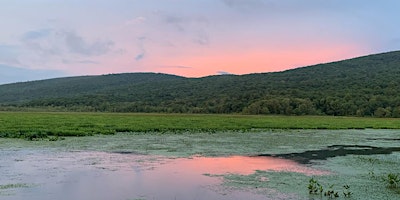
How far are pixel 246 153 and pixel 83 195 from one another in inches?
488

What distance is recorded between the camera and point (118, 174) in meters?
15.7

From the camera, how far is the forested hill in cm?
8519

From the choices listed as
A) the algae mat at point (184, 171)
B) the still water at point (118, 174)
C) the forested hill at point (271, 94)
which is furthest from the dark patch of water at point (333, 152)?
the forested hill at point (271, 94)

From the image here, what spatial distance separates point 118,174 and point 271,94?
87.8 m

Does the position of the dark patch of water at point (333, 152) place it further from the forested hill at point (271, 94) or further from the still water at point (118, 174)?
the forested hill at point (271, 94)

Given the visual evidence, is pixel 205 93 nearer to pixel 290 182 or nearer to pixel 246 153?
pixel 246 153

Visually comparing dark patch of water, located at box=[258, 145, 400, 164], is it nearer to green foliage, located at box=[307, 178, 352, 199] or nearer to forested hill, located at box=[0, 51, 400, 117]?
green foliage, located at box=[307, 178, 352, 199]

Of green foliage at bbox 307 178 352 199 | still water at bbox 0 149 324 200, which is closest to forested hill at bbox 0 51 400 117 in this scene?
still water at bbox 0 149 324 200

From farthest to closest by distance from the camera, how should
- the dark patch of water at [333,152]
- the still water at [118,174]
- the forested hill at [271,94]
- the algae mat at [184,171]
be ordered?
the forested hill at [271,94] → the dark patch of water at [333,152] → the algae mat at [184,171] → the still water at [118,174]

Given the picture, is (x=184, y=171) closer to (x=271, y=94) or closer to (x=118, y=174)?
(x=118, y=174)

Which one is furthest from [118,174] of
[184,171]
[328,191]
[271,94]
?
[271,94]

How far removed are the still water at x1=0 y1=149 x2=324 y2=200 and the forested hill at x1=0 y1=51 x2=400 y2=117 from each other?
2656 inches

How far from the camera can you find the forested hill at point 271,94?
85.2 metres

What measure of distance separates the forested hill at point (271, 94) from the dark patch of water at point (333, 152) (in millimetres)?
55034
